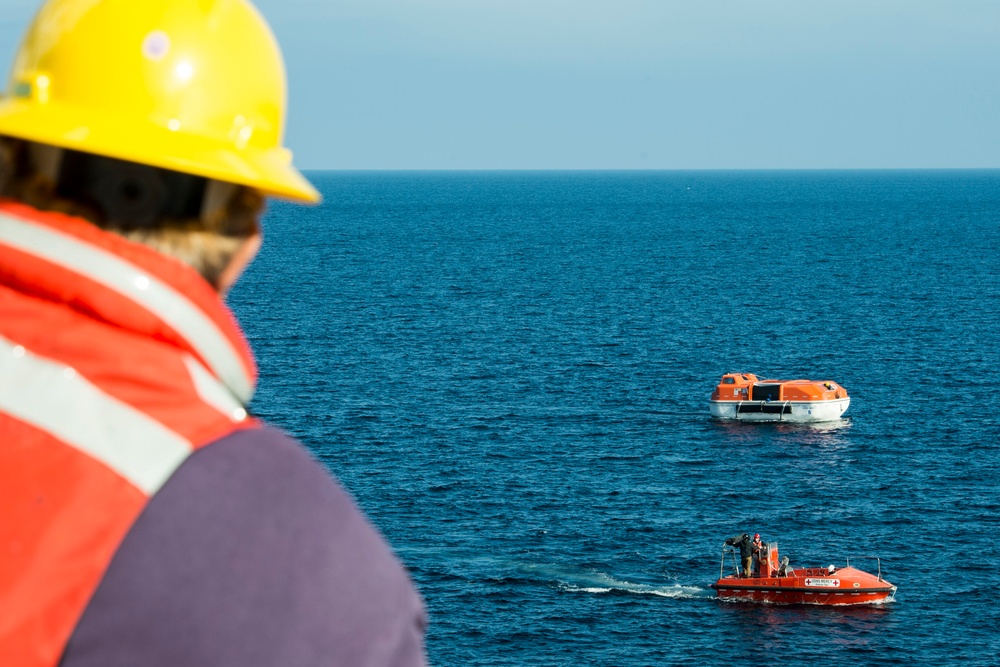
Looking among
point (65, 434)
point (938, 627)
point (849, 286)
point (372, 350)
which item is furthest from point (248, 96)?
point (849, 286)

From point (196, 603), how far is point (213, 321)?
61 cm

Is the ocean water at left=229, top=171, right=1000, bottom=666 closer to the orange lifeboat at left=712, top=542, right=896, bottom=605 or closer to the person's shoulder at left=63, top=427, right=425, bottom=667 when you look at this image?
the orange lifeboat at left=712, top=542, right=896, bottom=605

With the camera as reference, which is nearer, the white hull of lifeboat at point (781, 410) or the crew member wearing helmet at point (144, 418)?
the crew member wearing helmet at point (144, 418)

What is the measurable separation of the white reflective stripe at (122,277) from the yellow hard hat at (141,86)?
26 centimetres

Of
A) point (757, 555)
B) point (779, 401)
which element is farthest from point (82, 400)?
point (779, 401)

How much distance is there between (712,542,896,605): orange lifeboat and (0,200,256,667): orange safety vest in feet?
192

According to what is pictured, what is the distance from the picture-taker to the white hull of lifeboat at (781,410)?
3686 inches

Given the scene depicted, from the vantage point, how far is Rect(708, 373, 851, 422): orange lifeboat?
3686 inches

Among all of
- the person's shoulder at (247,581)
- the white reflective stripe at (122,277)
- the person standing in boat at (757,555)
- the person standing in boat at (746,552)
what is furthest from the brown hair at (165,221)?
the person standing in boat at (757,555)

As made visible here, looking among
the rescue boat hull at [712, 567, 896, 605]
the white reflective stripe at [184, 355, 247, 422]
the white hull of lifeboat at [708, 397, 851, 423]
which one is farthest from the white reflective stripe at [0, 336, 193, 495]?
the white hull of lifeboat at [708, 397, 851, 423]

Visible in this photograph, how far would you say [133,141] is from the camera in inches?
109

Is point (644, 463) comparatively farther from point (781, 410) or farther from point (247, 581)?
point (247, 581)

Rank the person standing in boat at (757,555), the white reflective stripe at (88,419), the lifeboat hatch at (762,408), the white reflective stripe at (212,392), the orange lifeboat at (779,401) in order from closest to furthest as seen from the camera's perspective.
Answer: the white reflective stripe at (88,419)
the white reflective stripe at (212,392)
the person standing in boat at (757,555)
the orange lifeboat at (779,401)
the lifeboat hatch at (762,408)

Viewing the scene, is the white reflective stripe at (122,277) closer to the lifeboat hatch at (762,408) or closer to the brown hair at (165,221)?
the brown hair at (165,221)
